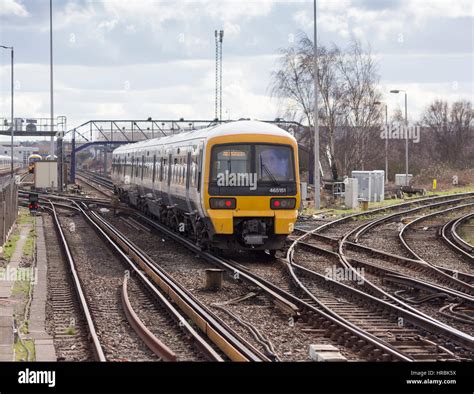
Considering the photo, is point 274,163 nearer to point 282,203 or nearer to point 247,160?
point 247,160

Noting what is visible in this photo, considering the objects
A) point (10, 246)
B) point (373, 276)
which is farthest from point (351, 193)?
point (373, 276)

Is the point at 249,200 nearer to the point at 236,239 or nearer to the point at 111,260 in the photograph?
the point at 236,239

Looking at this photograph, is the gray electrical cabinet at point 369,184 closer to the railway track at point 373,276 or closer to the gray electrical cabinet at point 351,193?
the gray electrical cabinet at point 351,193

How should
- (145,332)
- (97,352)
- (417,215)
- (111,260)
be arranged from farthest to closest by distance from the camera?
1. (417,215)
2. (111,260)
3. (145,332)
4. (97,352)

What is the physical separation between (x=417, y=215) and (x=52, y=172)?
77.6 ft

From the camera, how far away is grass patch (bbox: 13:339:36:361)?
1016cm

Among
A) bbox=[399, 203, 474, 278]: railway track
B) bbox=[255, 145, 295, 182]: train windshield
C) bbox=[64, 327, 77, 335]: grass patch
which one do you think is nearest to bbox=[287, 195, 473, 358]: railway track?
bbox=[399, 203, 474, 278]: railway track

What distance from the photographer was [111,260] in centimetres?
2066

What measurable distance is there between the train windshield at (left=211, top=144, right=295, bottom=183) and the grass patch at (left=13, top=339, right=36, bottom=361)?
8658mm

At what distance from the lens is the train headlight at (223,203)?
62.9ft

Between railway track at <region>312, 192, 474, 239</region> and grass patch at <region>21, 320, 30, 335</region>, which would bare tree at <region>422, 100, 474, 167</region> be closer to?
railway track at <region>312, 192, 474, 239</region>

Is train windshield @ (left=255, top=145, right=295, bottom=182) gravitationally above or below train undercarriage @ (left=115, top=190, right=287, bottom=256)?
above

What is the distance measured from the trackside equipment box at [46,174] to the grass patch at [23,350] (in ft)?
126

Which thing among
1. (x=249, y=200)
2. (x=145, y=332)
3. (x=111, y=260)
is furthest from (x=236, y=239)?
(x=145, y=332)
